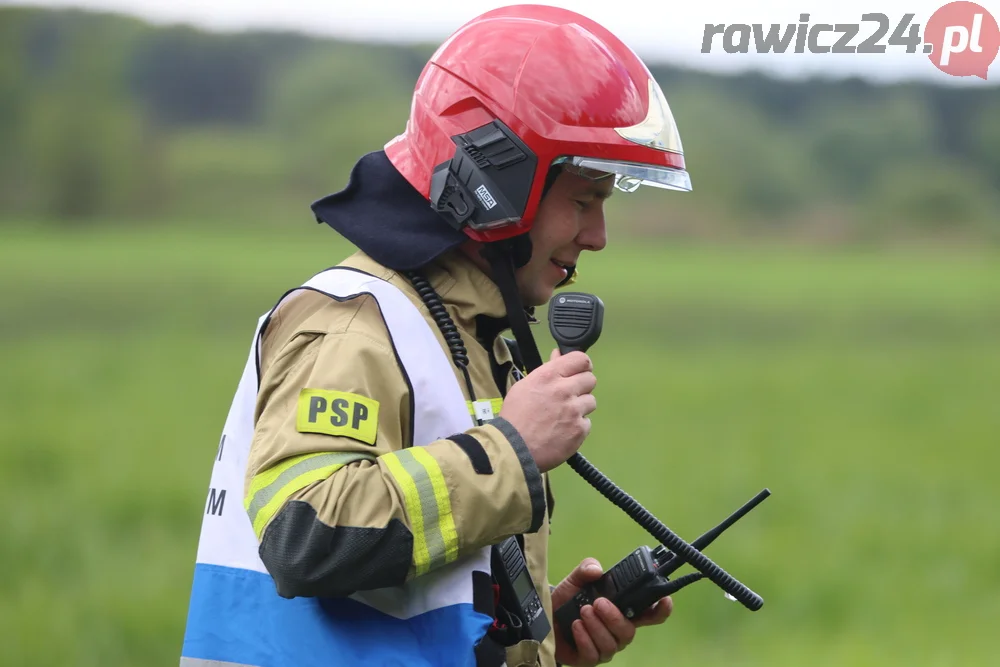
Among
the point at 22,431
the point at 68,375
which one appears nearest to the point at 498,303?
the point at 22,431

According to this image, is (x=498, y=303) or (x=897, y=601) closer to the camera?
(x=498, y=303)

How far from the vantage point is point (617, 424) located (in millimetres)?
13875

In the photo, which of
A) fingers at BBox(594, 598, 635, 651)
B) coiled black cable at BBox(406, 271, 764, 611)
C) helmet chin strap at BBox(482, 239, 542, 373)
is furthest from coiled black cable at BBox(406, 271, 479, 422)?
fingers at BBox(594, 598, 635, 651)

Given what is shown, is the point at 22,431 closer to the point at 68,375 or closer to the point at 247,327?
the point at 68,375

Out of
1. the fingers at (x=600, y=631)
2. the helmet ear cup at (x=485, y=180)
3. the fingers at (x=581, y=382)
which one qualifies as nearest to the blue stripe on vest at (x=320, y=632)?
the fingers at (x=581, y=382)

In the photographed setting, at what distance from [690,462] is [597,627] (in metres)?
9.06

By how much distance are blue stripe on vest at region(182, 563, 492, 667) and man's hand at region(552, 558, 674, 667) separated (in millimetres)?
659

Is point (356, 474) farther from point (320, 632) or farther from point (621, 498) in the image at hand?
point (621, 498)

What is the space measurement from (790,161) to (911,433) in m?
40.3

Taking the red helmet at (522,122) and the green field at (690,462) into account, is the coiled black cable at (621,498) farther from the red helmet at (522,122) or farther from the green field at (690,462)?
the green field at (690,462)

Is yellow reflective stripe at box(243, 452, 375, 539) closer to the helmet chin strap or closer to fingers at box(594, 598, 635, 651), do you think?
the helmet chin strap

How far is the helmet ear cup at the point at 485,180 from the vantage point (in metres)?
2.66

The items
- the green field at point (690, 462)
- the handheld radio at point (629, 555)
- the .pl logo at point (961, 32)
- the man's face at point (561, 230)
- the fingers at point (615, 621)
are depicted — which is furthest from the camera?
the .pl logo at point (961, 32)

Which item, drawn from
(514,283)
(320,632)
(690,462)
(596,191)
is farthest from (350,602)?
(690,462)
